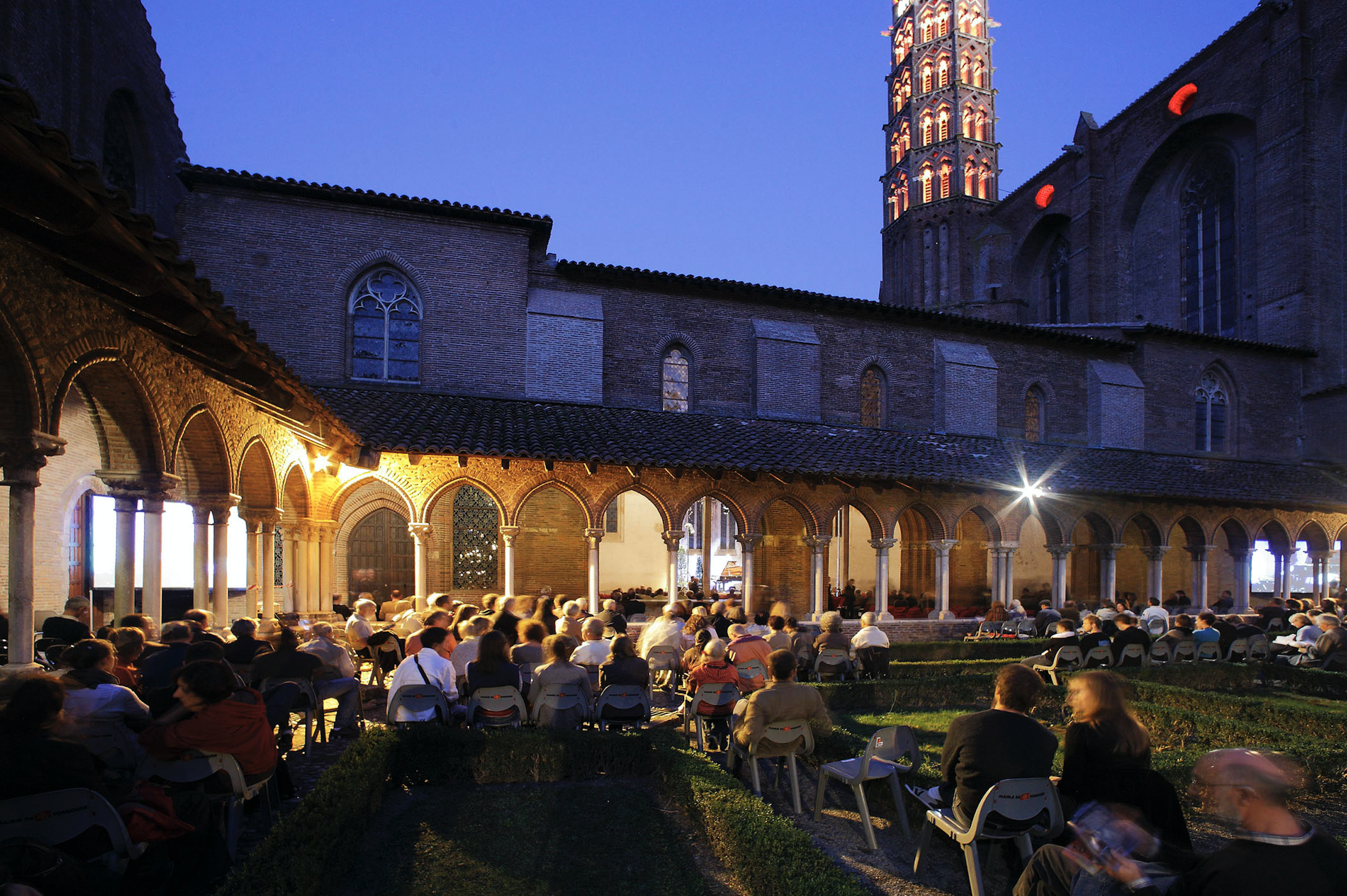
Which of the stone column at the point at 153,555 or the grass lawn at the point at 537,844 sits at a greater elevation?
the stone column at the point at 153,555

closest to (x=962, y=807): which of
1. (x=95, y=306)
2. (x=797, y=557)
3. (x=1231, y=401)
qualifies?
(x=95, y=306)

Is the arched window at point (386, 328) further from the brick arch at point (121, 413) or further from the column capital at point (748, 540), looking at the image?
the brick arch at point (121, 413)

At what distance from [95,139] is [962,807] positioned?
15778mm

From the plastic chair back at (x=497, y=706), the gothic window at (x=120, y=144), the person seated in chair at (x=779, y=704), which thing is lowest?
the plastic chair back at (x=497, y=706)

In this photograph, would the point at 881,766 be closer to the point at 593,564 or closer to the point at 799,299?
the point at 593,564

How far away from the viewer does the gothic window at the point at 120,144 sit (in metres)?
14.5

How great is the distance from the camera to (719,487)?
1761cm

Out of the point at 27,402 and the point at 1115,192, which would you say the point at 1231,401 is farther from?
the point at 27,402

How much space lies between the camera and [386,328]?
59.8 feet

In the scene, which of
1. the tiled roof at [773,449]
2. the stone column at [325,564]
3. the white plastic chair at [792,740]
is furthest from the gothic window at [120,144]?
the white plastic chair at [792,740]

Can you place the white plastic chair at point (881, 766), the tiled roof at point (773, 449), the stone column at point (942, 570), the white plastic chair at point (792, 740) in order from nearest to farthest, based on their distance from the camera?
the white plastic chair at point (881, 766), the white plastic chair at point (792, 740), the tiled roof at point (773, 449), the stone column at point (942, 570)

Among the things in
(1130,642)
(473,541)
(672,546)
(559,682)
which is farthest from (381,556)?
(1130,642)

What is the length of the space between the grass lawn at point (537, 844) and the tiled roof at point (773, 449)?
8.41 meters

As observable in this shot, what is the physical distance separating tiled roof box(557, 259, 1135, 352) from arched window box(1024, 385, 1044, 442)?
66.0 inches
